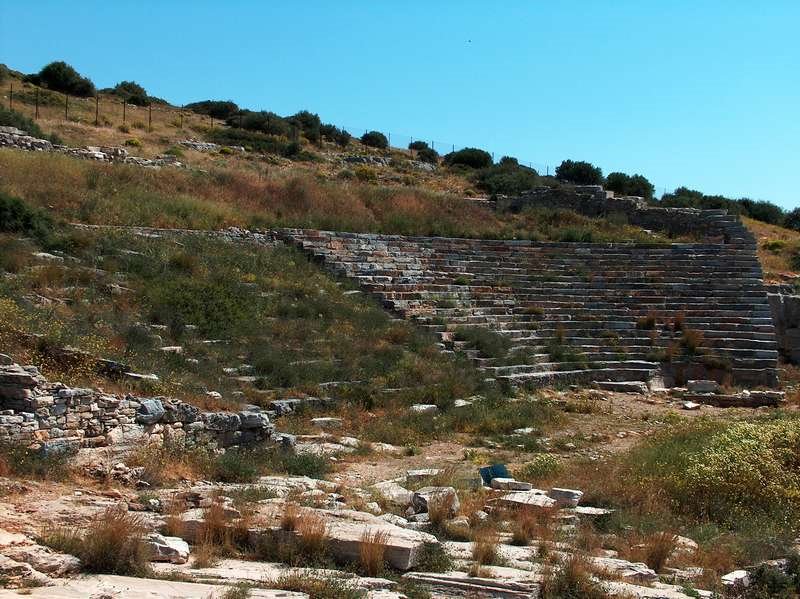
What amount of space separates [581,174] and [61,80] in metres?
25.3

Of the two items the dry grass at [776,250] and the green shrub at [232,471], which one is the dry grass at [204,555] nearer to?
the green shrub at [232,471]

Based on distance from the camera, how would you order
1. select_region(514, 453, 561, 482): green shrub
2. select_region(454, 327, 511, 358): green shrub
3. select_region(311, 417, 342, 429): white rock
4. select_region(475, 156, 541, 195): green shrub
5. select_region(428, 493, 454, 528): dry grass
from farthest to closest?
select_region(475, 156, 541, 195): green shrub → select_region(454, 327, 511, 358): green shrub → select_region(311, 417, 342, 429): white rock → select_region(514, 453, 561, 482): green shrub → select_region(428, 493, 454, 528): dry grass

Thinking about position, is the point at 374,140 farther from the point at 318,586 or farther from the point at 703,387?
the point at 318,586

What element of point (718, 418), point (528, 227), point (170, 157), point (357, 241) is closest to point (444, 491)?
point (718, 418)

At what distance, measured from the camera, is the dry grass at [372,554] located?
6215mm

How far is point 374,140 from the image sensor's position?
4825 centimetres

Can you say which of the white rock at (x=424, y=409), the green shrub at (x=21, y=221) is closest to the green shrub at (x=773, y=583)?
the white rock at (x=424, y=409)

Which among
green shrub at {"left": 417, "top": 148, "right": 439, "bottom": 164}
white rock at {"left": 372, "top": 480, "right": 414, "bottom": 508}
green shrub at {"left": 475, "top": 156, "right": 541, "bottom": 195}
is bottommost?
white rock at {"left": 372, "top": 480, "right": 414, "bottom": 508}

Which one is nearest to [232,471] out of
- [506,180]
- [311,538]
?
[311,538]

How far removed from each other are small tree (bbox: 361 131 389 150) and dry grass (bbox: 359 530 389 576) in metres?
42.6

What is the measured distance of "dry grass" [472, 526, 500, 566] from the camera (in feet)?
21.7

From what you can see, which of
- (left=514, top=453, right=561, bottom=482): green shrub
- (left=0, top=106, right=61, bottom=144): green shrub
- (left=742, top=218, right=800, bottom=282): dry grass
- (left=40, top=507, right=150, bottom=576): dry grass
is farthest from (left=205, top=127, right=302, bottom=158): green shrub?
(left=40, top=507, right=150, bottom=576): dry grass

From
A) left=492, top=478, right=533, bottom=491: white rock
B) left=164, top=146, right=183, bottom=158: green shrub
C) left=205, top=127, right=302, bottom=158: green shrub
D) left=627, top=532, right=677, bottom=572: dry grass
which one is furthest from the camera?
left=205, top=127, right=302, bottom=158: green shrub

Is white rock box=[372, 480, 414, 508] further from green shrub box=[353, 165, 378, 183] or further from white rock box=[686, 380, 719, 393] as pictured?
green shrub box=[353, 165, 378, 183]
